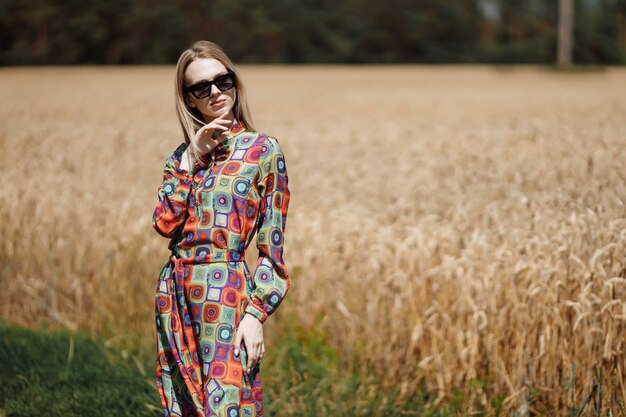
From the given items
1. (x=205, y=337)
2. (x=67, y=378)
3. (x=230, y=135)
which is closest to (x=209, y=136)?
(x=230, y=135)

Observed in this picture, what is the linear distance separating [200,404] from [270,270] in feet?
1.90

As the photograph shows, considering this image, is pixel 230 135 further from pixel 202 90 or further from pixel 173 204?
pixel 173 204

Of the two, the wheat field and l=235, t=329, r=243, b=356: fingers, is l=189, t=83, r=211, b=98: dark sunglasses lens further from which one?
the wheat field

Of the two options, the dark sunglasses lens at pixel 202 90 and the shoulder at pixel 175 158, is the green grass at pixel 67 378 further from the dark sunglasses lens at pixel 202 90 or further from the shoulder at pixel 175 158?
the dark sunglasses lens at pixel 202 90

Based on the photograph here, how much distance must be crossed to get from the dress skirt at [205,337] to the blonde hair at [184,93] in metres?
0.46

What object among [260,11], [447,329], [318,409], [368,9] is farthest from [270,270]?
[368,9]

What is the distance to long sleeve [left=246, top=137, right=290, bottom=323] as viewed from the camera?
2.68 m

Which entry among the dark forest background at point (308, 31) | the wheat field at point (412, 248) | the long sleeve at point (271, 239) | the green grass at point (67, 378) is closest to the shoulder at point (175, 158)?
the long sleeve at point (271, 239)

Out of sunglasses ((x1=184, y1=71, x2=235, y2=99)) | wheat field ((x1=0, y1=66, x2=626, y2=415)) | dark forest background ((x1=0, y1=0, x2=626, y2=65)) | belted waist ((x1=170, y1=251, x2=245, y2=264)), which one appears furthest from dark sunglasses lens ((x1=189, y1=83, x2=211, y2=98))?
dark forest background ((x1=0, y1=0, x2=626, y2=65))

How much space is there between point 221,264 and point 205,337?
0.93ft

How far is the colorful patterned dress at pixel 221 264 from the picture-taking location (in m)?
2.70

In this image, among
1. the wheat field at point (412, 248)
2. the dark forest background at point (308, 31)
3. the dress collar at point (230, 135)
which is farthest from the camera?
the dark forest background at point (308, 31)

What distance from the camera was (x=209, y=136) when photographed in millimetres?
2701

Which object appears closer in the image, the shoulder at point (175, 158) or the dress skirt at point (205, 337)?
the dress skirt at point (205, 337)
